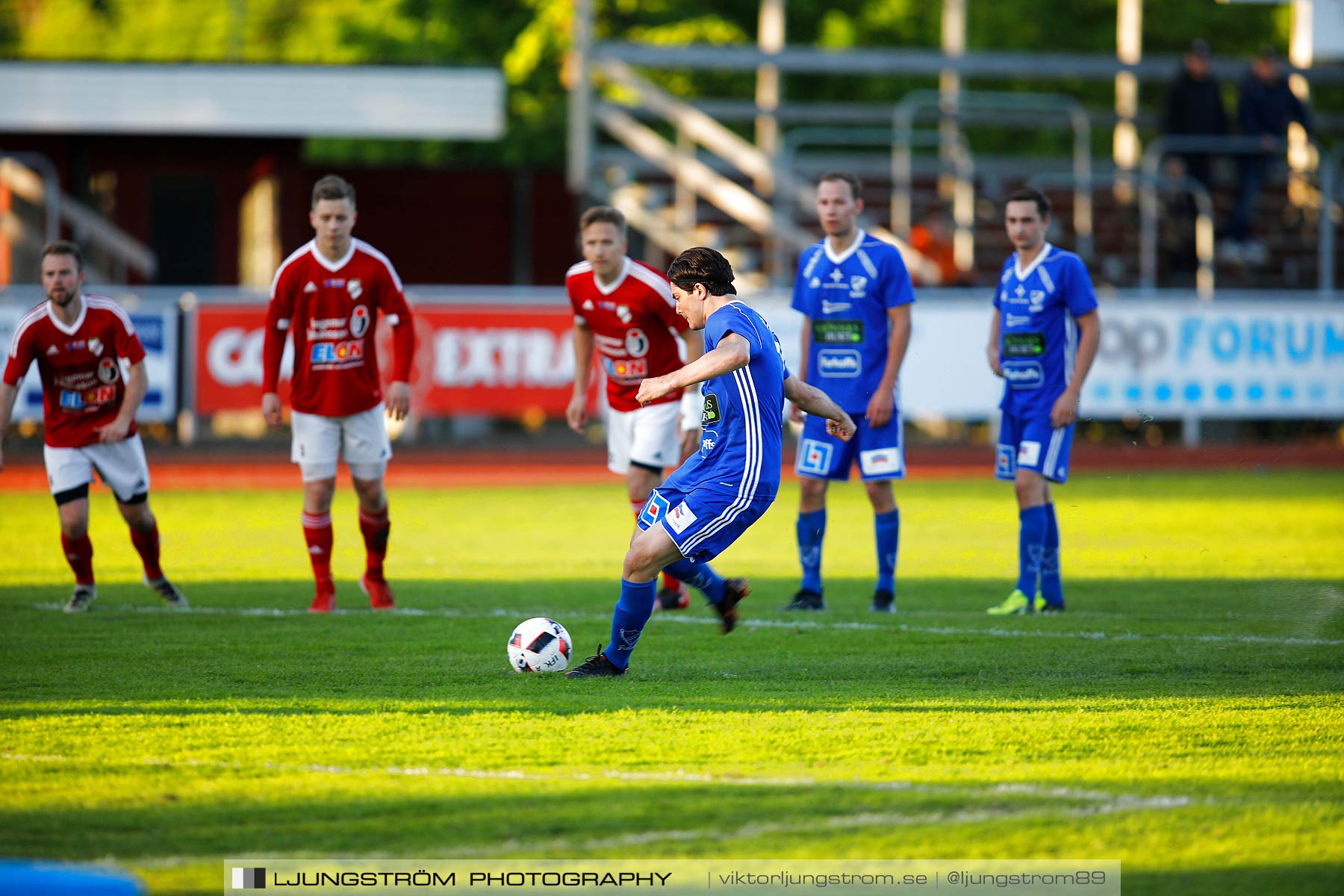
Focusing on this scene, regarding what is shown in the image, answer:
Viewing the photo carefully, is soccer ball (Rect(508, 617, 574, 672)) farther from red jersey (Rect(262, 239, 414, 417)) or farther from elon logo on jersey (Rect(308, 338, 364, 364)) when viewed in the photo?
elon logo on jersey (Rect(308, 338, 364, 364))

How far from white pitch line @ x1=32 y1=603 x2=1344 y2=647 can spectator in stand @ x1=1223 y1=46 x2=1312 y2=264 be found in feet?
53.6

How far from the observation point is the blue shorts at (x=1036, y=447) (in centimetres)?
903

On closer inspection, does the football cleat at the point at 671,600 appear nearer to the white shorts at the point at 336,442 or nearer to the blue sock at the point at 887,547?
the blue sock at the point at 887,547

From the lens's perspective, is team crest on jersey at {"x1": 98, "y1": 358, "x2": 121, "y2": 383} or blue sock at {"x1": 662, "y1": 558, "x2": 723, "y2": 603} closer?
blue sock at {"x1": 662, "y1": 558, "x2": 723, "y2": 603}

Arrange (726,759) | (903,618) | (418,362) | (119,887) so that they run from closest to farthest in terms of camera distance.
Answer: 1. (119,887)
2. (726,759)
3. (903,618)
4. (418,362)

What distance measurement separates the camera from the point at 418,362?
18.9 m

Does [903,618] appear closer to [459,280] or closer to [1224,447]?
[1224,447]

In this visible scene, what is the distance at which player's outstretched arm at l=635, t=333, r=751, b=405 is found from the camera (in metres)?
6.22

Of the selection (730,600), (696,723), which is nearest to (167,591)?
(730,600)

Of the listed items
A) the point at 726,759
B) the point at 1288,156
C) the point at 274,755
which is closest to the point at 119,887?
the point at 274,755

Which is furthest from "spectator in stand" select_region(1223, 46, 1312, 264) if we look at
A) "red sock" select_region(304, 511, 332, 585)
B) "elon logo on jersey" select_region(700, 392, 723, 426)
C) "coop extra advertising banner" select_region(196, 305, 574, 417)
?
"elon logo on jersey" select_region(700, 392, 723, 426)

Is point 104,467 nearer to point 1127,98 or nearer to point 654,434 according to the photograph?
point 654,434

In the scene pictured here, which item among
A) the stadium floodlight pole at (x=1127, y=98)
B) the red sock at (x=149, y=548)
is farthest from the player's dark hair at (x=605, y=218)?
the stadium floodlight pole at (x=1127, y=98)

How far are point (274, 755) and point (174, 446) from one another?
50.4 feet
